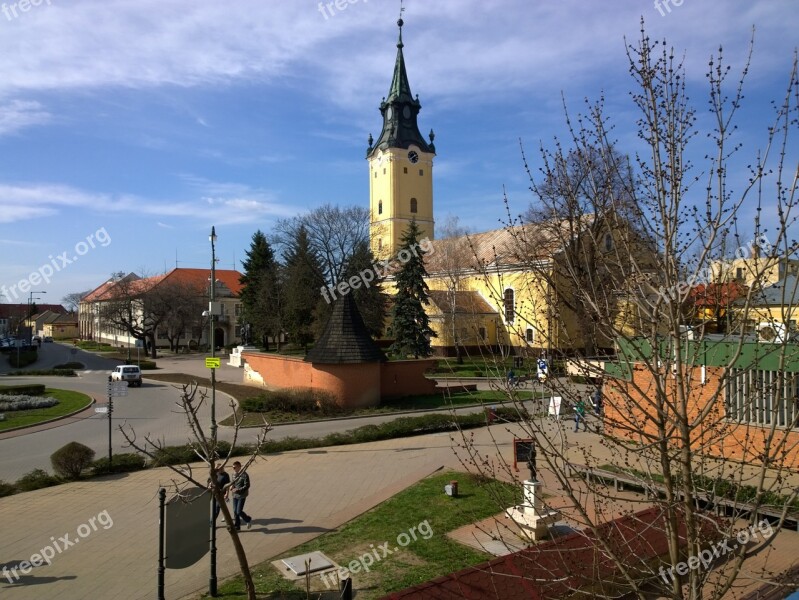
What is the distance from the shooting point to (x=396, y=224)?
6706 cm

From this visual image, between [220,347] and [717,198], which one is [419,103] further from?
[717,198]

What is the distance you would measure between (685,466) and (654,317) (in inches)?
41.2

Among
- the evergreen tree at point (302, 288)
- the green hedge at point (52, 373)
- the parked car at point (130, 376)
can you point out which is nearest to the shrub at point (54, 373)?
the green hedge at point (52, 373)

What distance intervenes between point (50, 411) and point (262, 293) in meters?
28.8

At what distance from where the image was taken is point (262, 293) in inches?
2112

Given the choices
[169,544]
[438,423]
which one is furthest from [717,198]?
[438,423]

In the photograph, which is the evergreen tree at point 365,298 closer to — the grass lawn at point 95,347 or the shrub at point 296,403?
the shrub at point 296,403

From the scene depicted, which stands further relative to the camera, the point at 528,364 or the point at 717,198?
the point at 528,364

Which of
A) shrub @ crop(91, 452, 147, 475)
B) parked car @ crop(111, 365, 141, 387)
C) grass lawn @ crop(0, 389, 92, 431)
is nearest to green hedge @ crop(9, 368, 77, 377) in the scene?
parked car @ crop(111, 365, 141, 387)

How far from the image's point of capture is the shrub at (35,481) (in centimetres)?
1408

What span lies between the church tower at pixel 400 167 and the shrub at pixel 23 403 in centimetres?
4116

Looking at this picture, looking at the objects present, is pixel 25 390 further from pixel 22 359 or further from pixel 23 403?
pixel 22 359

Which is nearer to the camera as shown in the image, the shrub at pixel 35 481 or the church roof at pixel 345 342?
the shrub at pixel 35 481

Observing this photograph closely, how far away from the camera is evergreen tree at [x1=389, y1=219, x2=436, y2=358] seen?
4128cm
